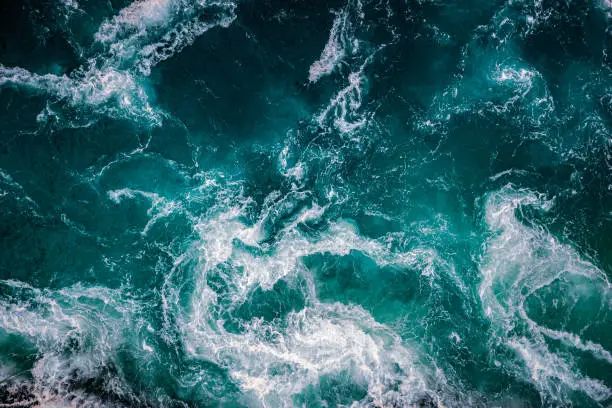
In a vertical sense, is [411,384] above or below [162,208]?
below

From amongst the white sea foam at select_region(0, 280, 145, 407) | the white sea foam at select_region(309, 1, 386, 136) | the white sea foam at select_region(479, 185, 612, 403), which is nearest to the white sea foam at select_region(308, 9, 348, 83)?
the white sea foam at select_region(309, 1, 386, 136)

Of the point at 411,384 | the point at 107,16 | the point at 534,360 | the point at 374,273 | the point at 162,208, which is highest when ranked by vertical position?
the point at 107,16

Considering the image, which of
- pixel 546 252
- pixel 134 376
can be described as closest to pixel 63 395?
pixel 134 376

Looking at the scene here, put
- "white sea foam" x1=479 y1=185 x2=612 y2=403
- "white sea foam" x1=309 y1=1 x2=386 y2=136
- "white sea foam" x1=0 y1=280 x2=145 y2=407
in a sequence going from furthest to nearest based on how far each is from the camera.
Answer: "white sea foam" x1=309 y1=1 x2=386 y2=136 → "white sea foam" x1=479 y1=185 x2=612 y2=403 → "white sea foam" x1=0 y1=280 x2=145 y2=407

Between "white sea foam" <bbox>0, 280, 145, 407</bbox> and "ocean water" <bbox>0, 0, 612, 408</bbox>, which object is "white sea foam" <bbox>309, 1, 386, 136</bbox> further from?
"white sea foam" <bbox>0, 280, 145, 407</bbox>

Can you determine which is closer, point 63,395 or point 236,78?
point 63,395

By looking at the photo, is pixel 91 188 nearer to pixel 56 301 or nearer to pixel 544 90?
pixel 56 301

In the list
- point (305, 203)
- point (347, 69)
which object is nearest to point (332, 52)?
point (347, 69)
